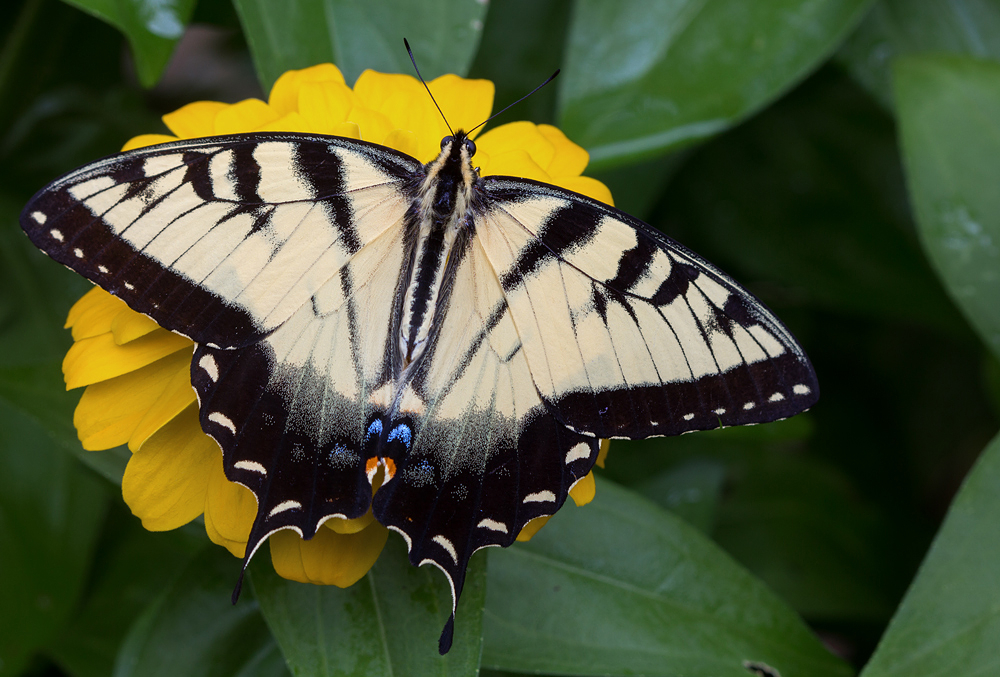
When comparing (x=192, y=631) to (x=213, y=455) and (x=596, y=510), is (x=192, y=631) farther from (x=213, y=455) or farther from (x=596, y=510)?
(x=596, y=510)

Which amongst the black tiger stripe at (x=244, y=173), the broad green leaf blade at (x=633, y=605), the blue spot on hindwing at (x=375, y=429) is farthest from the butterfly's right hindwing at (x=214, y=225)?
the broad green leaf blade at (x=633, y=605)

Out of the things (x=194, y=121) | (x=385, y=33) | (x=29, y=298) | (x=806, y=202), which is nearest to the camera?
(x=194, y=121)

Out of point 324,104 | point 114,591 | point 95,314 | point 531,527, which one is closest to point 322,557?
point 531,527

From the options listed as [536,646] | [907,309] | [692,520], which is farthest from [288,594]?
[907,309]

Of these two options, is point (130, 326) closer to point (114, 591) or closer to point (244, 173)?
point (244, 173)

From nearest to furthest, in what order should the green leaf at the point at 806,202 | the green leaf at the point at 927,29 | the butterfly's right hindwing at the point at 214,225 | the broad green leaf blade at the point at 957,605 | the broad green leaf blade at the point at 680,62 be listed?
the butterfly's right hindwing at the point at 214,225 < the broad green leaf blade at the point at 957,605 < the broad green leaf blade at the point at 680,62 < the green leaf at the point at 927,29 < the green leaf at the point at 806,202

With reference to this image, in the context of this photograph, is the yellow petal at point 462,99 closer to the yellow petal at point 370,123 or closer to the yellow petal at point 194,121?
the yellow petal at point 370,123

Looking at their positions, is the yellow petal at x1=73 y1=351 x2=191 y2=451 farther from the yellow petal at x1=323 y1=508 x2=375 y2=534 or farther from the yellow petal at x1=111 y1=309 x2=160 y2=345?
the yellow petal at x1=323 y1=508 x2=375 y2=534

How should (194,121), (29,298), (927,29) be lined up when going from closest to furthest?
1. (194,121)
2. (29,298)
3. (927,29)
